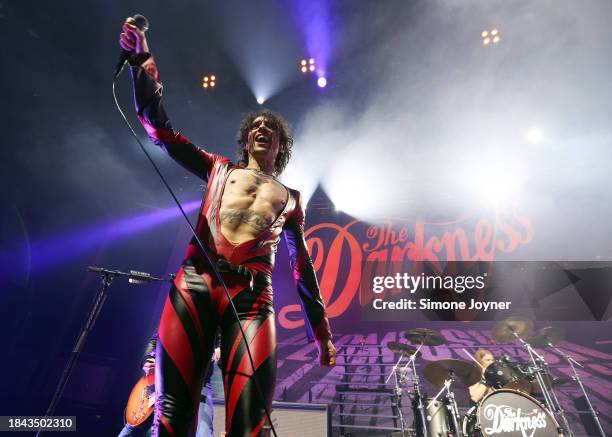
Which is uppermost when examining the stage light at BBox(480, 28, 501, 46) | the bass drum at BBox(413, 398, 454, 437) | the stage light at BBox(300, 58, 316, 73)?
the stage light at BBox(300, 58, 316, 73)

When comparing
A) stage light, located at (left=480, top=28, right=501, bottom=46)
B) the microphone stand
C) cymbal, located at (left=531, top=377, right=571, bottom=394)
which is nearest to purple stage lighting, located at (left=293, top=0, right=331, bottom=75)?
stage light, located at (left=480, top=28, right=501, bottom=46)

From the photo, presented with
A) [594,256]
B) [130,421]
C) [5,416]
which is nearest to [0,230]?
[5,416]

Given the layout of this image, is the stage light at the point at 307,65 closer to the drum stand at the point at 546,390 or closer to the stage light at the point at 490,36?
the stage light at the point at 490,36

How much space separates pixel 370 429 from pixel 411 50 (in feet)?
25.6

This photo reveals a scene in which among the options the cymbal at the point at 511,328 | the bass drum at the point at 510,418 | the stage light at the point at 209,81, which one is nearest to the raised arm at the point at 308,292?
the bass drum at the point at 510,418

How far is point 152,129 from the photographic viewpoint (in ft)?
6.41

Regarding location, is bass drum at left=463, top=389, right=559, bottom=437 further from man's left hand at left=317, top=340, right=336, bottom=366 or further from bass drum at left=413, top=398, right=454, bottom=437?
man's left hand at left=317, top=340, right=336, bottom=366

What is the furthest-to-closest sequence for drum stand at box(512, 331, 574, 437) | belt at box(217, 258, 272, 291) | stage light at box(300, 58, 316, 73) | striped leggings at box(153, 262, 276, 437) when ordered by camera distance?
stage light at box(300, 58, 316, 73), drum stand at box(512, 331, 574, 437), belt at box(217, 258, 272, 291), striped leggings at box(153, 262, 276, 437)

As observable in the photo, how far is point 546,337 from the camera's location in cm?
611

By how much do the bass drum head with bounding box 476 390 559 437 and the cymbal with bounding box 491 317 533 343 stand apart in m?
1.36

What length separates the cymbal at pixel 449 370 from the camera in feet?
17.8

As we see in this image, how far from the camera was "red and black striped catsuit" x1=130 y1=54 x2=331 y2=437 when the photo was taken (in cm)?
144

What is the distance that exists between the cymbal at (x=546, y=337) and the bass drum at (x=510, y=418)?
147 cm

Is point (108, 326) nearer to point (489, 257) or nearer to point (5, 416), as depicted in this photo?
point (5, 416)
